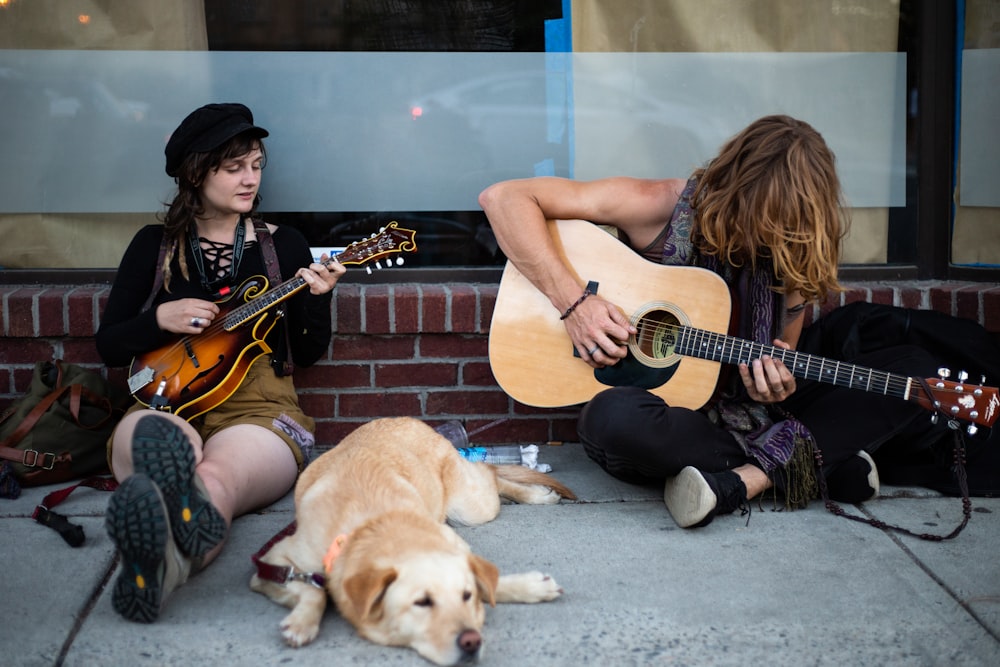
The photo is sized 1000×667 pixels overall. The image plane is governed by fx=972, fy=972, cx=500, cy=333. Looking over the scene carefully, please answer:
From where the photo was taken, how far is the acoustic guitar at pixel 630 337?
327 centimetres

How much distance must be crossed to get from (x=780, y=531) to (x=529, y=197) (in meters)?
1.41

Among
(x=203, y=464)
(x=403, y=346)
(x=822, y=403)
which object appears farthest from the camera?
(x=403, y=346)

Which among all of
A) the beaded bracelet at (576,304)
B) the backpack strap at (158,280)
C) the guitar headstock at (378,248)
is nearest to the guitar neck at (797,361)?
the beaded bracelet at (576,304)

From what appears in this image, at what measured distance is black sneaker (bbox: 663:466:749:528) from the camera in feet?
9.64

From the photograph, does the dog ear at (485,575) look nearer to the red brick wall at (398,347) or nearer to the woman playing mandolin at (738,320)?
the woman playing mandolin at (738,320)

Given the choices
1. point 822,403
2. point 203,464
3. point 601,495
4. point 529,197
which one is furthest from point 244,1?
point 822,403

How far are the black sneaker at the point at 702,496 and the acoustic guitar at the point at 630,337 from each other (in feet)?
1.07

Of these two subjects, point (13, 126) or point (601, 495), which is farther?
point (13, 126)

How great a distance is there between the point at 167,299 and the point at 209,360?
30 centimetres

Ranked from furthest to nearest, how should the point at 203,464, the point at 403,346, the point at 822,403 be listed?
the point at 403,346 < the point at 822,403 < the point at 203,464

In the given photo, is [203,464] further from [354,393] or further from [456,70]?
[456,70]

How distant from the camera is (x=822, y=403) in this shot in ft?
10.8

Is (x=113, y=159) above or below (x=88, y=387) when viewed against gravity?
above

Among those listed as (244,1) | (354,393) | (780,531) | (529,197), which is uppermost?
(244,1)
